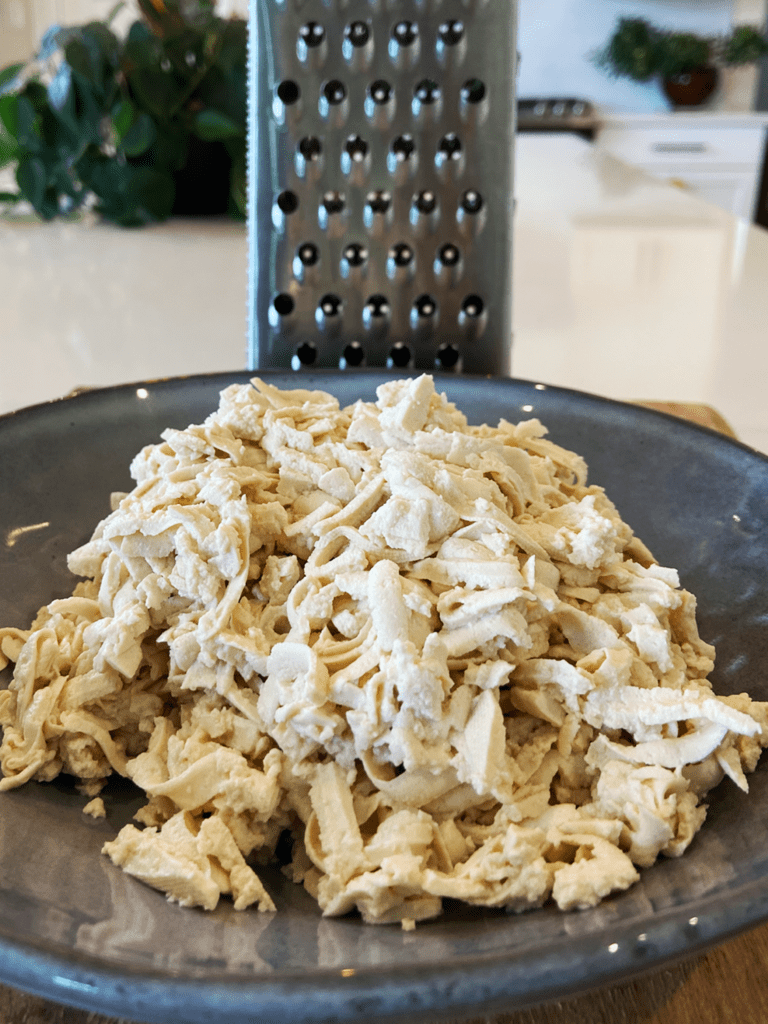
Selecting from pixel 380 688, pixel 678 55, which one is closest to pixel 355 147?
pixel 380 688

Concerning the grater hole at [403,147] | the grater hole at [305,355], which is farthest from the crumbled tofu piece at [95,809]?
the grater hole at [403,147]

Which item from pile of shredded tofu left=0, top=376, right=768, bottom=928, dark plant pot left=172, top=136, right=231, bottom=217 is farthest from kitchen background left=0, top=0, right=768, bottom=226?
pile of shredded tofu left=0, top=376, right=768, bottom=928

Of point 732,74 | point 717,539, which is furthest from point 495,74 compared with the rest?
point 732,74

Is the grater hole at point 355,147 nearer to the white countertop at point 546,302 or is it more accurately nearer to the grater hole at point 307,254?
the grater hole at point 307,254

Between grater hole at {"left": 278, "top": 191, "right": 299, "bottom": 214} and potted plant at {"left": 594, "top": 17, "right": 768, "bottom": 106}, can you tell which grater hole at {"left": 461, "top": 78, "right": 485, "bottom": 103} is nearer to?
grater hole at {"left": 278, "top": 191, "right": 299, "bottom": 214}

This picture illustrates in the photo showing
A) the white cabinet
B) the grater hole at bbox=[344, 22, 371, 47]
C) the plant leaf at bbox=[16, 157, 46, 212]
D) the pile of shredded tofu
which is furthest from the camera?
the white cabinet

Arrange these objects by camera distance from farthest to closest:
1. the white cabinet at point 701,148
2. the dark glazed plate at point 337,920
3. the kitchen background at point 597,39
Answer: the kitchen background at point 597,39 < the white cabinet at point 701,148 < the dark glazed plate at point 337,920
